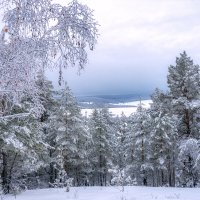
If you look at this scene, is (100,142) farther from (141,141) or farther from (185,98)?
(185,98)

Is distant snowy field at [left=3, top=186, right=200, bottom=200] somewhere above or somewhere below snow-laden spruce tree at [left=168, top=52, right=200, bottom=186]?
below

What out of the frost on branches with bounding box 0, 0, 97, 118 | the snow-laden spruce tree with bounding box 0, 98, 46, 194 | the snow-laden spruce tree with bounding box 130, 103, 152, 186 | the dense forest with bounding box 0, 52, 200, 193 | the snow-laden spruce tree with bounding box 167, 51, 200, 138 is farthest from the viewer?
the snow-laden spruce tree with bounding box 130, 103, 152, 186

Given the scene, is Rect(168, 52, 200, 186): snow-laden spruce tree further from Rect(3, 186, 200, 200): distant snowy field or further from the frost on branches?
the frost on branches

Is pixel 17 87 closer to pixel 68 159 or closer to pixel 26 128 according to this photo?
pixel 26 128

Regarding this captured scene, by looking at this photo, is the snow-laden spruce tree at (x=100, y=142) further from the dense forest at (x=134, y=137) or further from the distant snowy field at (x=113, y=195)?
the distant snowy field at (x=113, y=195)

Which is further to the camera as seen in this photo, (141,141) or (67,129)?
(141,141)

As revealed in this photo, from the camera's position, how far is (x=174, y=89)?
3288cm

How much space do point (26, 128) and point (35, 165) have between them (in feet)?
19.0

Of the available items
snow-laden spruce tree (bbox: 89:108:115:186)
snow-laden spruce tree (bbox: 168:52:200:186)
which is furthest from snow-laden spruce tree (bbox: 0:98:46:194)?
snow-laden spruce tree (bbox: 89:108:115:186)

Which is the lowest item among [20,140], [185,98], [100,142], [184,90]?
[100,142]

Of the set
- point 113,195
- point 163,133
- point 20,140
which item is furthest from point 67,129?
point 113,195

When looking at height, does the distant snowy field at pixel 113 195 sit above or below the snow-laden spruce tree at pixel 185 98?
below

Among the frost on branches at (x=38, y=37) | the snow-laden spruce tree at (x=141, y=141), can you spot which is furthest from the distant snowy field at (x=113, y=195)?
Result: the snow-laden spruce tree at (x=141, y=141)

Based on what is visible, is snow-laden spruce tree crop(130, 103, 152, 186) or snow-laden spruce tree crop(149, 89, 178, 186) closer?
snow-laden spruce tree crop(149, 89, 178, 186)
